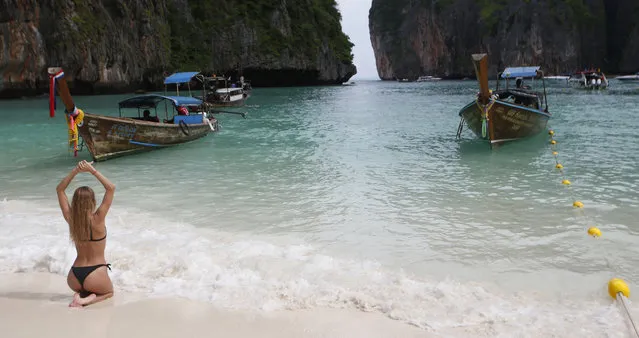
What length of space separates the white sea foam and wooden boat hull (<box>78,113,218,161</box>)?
310 inches

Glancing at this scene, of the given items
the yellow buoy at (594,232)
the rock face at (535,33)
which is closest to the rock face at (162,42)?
the rock face at (535,33)

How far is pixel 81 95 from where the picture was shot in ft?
177

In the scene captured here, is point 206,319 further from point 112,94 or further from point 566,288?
point 112,94

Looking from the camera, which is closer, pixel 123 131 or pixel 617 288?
pixel 617 288

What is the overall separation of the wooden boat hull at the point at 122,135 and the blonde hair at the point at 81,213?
1191 cm

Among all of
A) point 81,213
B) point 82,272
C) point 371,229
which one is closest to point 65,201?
point 81,213

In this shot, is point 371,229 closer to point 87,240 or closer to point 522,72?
point 87,240

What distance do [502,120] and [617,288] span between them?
12224 mm

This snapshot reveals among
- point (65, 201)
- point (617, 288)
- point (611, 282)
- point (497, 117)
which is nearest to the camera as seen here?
point (65, 201)

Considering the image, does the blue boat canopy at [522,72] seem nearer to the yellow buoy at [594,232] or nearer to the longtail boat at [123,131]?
the longtail boat at [123,131]

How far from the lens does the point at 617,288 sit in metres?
5.65

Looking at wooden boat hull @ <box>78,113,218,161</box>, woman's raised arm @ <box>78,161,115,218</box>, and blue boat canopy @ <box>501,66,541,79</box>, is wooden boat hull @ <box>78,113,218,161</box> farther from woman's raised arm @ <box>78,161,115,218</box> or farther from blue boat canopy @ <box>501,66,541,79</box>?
blue boat canopy @ <box>501,66,541,79</box>

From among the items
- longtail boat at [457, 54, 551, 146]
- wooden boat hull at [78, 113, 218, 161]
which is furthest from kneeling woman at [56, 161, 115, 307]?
longtail boat at [457, 54, 551, 146]

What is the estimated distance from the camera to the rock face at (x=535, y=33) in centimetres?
11288
